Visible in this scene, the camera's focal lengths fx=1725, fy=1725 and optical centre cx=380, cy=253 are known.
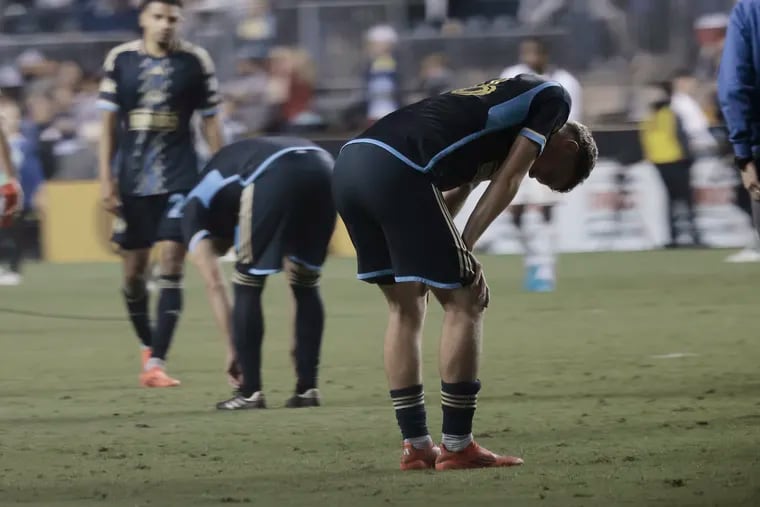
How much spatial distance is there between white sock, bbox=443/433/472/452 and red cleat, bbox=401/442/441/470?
73mm

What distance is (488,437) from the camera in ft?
23.7

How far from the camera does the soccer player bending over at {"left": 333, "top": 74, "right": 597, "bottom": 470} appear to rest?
6.26 meters

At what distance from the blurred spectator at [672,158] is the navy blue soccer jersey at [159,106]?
10.5 metres

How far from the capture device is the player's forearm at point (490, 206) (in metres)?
6.27

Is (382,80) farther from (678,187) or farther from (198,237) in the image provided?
(198,237)

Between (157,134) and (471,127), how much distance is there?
4015 mm

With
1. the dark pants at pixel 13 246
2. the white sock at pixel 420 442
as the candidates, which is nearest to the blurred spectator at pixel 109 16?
the dark pants at pixel 13 246

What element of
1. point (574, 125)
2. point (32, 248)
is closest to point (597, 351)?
point (574, 125)

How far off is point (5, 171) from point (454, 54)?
43.9ft

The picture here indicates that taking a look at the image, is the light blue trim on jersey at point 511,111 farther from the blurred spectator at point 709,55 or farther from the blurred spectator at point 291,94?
the blurred spectator at point 291,94

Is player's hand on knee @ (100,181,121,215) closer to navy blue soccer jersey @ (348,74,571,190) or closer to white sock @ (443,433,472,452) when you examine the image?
navy blue soccer jersey @ (348,74,571,190)

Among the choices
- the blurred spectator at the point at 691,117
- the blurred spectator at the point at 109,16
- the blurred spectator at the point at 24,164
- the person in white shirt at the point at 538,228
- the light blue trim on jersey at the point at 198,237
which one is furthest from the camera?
the blurred spectator at the point at 109,16

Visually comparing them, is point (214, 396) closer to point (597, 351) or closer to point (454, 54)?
point (597, 351)

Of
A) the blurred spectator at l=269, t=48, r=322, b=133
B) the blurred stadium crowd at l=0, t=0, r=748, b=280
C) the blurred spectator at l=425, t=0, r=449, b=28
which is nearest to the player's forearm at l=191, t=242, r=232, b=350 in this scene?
the blurred stadium crowd at l=0, t=0, r=748, b=280
